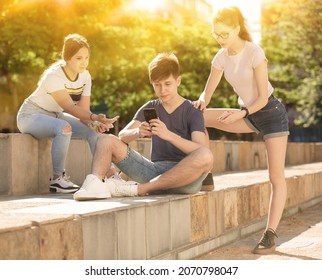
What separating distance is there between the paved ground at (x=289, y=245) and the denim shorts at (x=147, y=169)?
1.87 feet

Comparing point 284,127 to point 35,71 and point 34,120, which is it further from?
point 35,71

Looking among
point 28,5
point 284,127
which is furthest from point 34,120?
point 28,5

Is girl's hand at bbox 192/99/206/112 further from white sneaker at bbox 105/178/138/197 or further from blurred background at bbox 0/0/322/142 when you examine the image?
blurred background at bbox 0/0/322/142

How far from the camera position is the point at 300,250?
6500mm

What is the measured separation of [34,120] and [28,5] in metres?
15.2

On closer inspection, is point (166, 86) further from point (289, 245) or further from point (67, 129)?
point (289, 245)

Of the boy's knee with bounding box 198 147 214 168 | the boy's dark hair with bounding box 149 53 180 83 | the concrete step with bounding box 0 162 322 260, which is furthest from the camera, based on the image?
the boy's knee with bounding box 198 147 214 168

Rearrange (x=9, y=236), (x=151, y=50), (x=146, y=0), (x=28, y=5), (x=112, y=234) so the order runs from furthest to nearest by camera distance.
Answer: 1. (x=151, y=50)
2. (x=146, y=0)
3. (x=28, y=5)
4. (x=112, y=234)
5. (x=9, y=236)

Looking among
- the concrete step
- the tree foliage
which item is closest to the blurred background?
the tree foliage

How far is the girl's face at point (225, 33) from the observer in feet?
19.5

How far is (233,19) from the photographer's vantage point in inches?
235

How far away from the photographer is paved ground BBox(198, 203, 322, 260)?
6133 millimetres

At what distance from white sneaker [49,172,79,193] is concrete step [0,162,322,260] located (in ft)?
2.20

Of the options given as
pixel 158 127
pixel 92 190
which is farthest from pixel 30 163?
pixel 158 127
